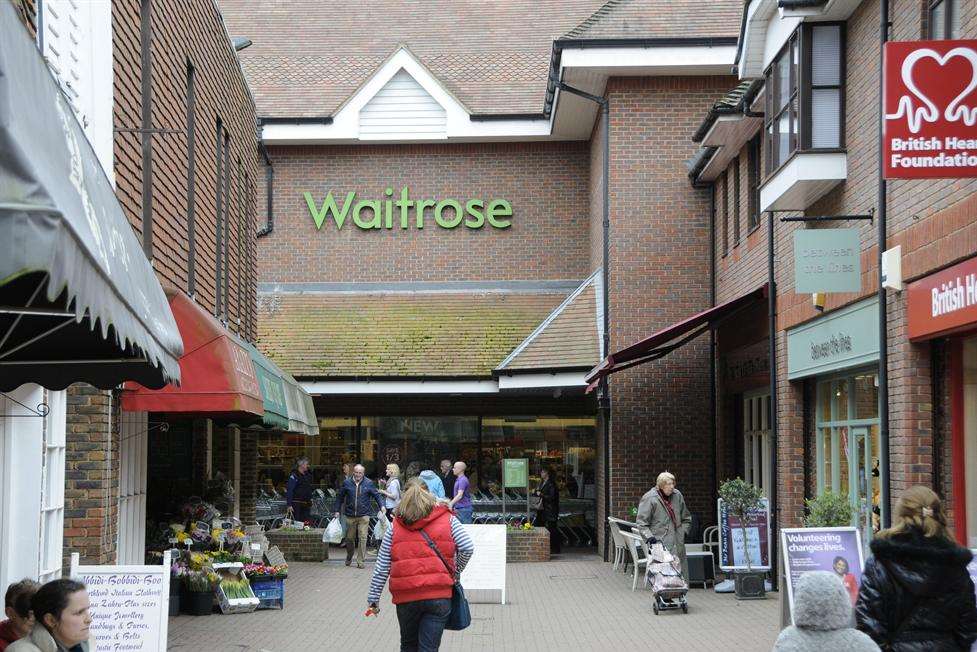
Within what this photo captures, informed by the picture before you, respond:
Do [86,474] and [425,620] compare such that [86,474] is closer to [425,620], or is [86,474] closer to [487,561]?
[425,620]

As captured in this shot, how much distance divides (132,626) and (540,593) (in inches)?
365

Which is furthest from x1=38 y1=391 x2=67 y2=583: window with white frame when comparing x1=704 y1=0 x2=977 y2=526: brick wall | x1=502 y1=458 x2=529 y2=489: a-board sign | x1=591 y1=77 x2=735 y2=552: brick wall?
x1=502 y1=458 x2=529 y2=489: a-board sign

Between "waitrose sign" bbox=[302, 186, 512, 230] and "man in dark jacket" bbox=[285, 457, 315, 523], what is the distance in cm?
545

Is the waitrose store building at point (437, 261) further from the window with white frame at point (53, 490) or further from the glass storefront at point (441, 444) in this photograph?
the window with white frame at point (53, 490)

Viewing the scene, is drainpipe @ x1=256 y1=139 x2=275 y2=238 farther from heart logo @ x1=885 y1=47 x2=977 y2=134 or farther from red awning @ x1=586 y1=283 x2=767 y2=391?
heart logo @ x1=885 y1=47 x2=977 y2=134

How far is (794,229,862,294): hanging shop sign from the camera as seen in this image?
519 inches

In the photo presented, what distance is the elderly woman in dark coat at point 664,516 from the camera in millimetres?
16578

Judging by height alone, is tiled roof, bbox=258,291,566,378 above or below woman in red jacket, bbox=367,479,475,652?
above

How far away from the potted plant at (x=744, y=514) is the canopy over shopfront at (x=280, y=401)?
5621mm

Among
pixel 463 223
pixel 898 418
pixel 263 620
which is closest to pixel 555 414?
pixel 463 223

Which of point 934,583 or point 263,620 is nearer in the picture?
point 934,583

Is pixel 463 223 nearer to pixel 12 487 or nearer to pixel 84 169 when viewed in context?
pixel 12 487

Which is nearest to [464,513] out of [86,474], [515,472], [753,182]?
[515,472]

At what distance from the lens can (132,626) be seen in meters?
9.15
